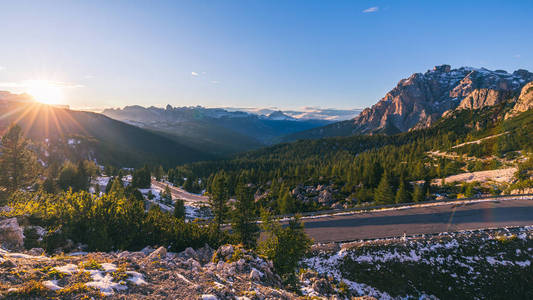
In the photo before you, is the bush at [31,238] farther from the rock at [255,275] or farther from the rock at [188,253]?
the rock at [255,275]

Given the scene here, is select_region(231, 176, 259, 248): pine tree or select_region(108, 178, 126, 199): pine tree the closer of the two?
select_region(231, 176, 259, 248): pine tree

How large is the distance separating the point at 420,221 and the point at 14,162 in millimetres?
66561

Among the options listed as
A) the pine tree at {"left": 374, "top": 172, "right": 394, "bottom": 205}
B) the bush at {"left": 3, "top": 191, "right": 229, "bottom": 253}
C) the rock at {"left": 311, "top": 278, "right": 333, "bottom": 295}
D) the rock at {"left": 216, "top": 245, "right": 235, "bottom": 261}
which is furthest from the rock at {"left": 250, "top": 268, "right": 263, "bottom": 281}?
the pine tree at {"left": 374, "top": 172, "right": 394, "bottom": 205}

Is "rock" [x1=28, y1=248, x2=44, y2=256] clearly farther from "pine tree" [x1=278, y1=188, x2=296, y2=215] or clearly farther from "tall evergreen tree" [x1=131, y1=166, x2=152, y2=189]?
"tall evergreen tree" [x1=131, y1=166, x2=152, y2=189]

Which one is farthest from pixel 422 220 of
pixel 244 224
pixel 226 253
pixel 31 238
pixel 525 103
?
pixel 525 103

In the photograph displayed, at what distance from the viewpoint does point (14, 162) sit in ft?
117

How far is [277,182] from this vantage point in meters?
116

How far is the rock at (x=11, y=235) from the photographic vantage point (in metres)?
21.0

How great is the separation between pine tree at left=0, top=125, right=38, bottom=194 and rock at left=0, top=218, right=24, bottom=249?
678 inches

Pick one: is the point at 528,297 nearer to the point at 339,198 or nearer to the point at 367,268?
the point at 367,268

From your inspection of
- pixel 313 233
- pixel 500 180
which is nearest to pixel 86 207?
pixel 313 233

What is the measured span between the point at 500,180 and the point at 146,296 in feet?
318

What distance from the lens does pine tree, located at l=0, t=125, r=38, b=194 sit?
1375 inches

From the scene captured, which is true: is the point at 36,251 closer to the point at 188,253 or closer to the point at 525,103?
the point at 188,253
